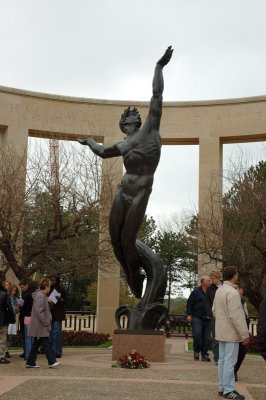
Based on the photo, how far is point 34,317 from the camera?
9359 mm

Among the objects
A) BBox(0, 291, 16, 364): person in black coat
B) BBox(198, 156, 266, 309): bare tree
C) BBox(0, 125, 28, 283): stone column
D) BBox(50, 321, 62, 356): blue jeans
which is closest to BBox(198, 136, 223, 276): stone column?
BBox(198, 156, 266, 309): bare tree

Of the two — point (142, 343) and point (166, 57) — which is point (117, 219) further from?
point (166, 57)

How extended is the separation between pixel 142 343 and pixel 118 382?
2.47 meters

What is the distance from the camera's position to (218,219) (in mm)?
18750

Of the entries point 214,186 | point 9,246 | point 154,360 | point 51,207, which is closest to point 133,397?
point 154,360

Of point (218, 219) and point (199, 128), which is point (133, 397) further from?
point (199, 128)

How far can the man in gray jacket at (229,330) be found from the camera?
6.39 m

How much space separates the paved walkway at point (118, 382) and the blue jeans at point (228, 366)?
171mm

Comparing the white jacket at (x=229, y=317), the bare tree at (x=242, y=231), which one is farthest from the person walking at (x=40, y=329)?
the bare tree at (x=242, y=231)

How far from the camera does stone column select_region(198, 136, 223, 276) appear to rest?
17.9m

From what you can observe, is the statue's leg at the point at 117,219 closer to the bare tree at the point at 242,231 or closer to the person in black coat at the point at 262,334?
the person in black coat at the point at 262,334

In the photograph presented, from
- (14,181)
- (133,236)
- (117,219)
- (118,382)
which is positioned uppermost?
(14,181)

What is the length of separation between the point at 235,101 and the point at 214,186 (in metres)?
3.99

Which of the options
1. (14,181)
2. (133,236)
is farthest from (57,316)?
(14,181)
